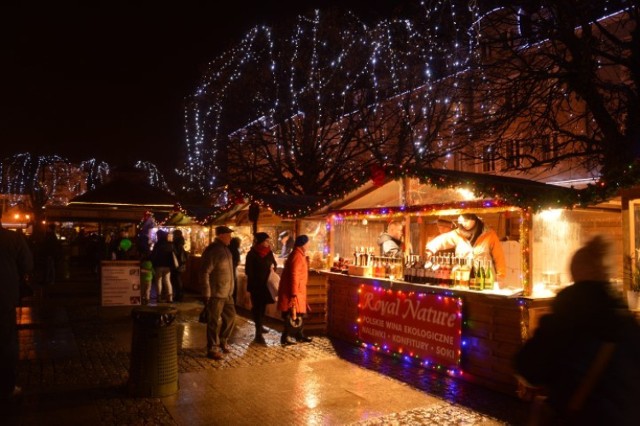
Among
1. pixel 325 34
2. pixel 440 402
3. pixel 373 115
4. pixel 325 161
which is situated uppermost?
pixel 325 34

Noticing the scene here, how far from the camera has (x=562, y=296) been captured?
2.76 m

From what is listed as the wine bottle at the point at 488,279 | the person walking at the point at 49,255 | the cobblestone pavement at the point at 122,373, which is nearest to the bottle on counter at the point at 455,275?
the wine bottle at the point at 488,279

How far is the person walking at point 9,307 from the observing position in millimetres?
6031

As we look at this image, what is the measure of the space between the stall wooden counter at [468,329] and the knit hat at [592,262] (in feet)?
11.0

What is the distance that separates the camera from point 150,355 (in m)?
6.31

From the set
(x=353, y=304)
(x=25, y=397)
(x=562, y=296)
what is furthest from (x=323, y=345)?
(x=562, y=296)

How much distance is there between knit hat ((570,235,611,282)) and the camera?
108 inches

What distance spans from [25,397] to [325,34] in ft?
50.5

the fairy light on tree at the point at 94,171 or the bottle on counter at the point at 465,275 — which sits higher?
the fairy light on tree at the point at 94,171

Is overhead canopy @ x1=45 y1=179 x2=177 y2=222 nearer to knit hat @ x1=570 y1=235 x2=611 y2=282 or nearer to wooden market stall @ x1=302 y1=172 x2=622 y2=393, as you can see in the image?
wooden market stall @ x1=302 y1=172 x2=622 y2=393

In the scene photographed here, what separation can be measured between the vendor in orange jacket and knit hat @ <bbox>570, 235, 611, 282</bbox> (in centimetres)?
474

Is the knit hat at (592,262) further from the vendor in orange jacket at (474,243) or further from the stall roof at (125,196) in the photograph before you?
the stall roof at (125,196)

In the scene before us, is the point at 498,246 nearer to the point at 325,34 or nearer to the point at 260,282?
the point at 260,282

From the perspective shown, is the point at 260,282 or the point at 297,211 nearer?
the point at 260,282
